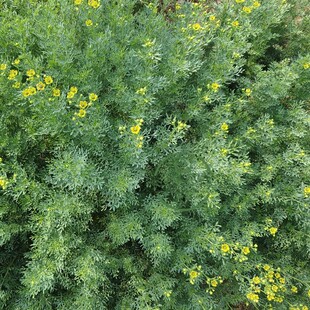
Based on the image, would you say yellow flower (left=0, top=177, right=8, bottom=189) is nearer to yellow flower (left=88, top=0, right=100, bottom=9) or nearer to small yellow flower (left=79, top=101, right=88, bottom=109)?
small yellow flower (left=79, top=101, right=88, bottom=109)

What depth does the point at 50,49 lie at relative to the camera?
7.46 ft

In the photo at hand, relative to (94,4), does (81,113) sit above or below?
below

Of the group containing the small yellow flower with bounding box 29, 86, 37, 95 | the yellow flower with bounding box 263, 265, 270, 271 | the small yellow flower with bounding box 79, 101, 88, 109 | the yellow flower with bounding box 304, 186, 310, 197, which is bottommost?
the yellow flower with bounding box 263, 265, 270, 271

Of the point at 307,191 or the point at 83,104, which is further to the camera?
the point at 307,191

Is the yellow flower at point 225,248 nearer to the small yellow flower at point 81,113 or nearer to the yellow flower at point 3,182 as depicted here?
the small yellow flower at point 81,113

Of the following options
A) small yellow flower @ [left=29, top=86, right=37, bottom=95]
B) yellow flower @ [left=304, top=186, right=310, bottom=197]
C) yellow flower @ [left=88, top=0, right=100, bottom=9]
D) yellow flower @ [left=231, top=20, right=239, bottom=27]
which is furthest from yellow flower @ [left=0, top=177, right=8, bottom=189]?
yellow flower @ [left=304, top=186, right=310, bottom=197]

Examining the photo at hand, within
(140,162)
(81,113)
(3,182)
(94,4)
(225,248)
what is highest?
(94,4)

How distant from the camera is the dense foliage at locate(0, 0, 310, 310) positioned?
7.57 feet

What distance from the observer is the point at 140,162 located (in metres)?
2.41

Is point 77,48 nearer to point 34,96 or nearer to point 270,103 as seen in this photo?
point 34,96

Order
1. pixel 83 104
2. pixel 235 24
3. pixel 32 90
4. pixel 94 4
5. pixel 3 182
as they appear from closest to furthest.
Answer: pixel 32 90 → pixel 83 104 → pixel 3 182 → pixel 94 4 → pixel 235 24

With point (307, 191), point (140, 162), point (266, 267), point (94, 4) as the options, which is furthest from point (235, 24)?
point (266, 267)

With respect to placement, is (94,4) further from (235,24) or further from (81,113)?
(235,24)

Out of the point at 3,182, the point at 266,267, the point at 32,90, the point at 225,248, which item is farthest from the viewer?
the point at 266,267
